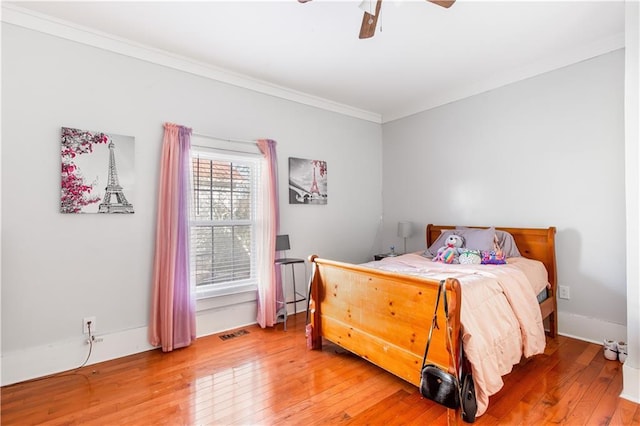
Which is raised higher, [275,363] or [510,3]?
[510,3]

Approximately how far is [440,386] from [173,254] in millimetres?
2336

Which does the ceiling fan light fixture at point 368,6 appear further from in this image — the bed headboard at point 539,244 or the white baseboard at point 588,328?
the white baseboard at point 588,328

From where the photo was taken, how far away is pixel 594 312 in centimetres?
292

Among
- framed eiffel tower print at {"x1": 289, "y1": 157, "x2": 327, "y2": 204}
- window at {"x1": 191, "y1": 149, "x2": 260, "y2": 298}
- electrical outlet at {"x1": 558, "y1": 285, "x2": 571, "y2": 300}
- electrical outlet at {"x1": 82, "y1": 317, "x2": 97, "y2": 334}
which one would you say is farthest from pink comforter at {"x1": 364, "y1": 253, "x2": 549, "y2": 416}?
electrical outlet at {"x1": 82, "y1": 317, "x2": 97, "y2": 334}

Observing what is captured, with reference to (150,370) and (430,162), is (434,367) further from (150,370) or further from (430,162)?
(430,162)

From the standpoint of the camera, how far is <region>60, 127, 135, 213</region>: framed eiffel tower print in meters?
2.54

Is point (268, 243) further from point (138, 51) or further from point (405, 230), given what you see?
point (138, 51)

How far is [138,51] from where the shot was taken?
2848mm

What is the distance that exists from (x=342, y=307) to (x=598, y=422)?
1667 mm

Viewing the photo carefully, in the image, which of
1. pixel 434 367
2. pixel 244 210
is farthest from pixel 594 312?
pixel 244 210

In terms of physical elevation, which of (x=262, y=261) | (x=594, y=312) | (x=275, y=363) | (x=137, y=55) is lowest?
(x=275, y=363)

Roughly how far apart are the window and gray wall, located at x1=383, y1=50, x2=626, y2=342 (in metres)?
2.33

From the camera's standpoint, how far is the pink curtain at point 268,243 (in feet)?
11.2

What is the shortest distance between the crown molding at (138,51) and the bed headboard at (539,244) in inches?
107
